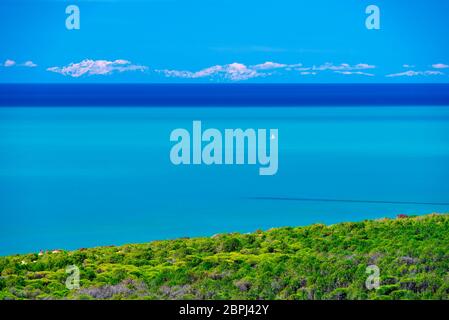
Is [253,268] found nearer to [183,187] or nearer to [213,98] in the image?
[183,187]

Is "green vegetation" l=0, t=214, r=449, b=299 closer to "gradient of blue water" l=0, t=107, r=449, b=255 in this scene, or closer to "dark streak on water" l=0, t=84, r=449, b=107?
"gradient of blue water" l=0, t=107, r=449, b=255

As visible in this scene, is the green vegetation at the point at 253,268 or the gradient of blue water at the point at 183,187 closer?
the green vegetation at the point at 253,268

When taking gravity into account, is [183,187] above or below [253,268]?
above

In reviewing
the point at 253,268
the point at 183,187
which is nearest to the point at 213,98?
the point at 183,187

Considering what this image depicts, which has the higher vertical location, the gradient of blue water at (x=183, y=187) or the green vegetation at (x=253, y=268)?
the gradient of blue water at (x=183, y=187)

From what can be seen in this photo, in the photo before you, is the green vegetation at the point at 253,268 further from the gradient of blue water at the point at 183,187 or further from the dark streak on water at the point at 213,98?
the dark streak on water at the point at 213,98

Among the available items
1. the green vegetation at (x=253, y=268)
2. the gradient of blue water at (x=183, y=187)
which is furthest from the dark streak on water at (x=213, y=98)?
the green vegetation at (x=253, y=268)
